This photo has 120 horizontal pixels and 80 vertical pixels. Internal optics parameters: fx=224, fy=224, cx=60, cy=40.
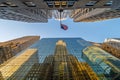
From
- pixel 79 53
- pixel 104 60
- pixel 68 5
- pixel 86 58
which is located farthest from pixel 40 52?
pixel 68 5

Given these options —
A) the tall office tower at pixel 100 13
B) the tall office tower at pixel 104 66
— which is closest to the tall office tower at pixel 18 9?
the tall office tower at pixel 100 13

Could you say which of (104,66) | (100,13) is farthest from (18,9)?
(104,66)

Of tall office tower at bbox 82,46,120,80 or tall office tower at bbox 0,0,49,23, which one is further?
tall office tower at bbox 82,46,120,80

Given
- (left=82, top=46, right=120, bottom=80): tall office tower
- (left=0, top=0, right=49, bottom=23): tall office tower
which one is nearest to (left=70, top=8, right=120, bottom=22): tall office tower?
(left=0, top=0, right=49, bottom=23): tall office tower

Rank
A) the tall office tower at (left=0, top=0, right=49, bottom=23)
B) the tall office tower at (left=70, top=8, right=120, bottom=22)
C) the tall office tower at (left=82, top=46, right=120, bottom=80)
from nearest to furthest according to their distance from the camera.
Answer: the tall office tower at (left=0, top=0, right=49, bottom=23) → the tall office tower at (left=70, top=8, right=120, bottom=22) → the tall office tower at (left=82, top=46, right=120, bottom=80)

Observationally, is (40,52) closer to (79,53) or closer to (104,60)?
(79,53)

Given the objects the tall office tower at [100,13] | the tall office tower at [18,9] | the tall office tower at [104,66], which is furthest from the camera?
the tall office tower at [104,66]

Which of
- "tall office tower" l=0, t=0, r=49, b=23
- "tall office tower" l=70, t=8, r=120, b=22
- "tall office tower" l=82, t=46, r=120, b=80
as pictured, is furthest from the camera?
"tall office tower" l=82, t=46, r=120, b=80

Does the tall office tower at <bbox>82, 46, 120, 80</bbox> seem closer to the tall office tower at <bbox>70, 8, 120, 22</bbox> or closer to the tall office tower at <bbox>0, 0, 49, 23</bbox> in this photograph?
the tall office tower at <bbox>70, 8, 120, 22</bbox>

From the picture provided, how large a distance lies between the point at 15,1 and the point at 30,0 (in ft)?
8.43

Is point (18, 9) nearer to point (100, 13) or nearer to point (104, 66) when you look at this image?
point (100, 13)

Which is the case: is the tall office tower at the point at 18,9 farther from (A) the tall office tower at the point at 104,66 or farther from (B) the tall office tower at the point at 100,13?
(A) the tall office tower at the point at 104,66

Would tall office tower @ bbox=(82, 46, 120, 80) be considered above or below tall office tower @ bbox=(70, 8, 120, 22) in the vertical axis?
below

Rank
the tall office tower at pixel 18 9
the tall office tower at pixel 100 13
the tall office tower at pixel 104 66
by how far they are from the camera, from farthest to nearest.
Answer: the tall office tower at pixel 104 66
the tall office tower at pixel 100 13
the tall office tower at pixel 18 9
